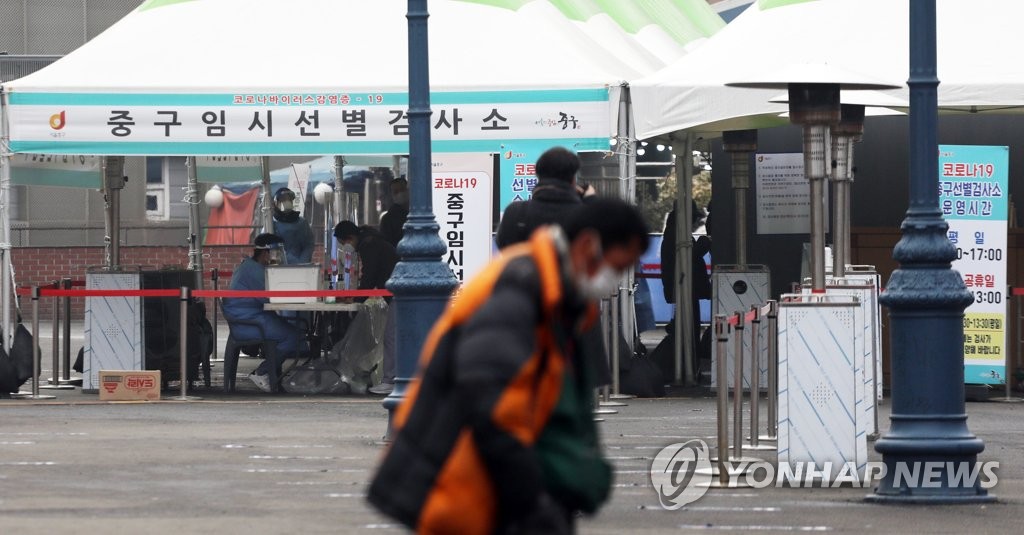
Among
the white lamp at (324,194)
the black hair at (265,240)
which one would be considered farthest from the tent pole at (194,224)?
the white lamp at (324,194)

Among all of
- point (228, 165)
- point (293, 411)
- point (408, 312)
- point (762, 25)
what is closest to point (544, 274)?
point (408, 312)

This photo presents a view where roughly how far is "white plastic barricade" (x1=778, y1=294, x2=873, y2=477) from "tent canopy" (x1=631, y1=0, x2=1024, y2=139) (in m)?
4.69

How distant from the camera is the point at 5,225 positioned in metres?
16.2

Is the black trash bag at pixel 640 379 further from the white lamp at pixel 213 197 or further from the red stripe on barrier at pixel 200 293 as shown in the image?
the white lamp at pixel 213 197

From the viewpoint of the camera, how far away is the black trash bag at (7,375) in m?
16.2

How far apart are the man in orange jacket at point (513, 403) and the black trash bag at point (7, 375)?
12.4m

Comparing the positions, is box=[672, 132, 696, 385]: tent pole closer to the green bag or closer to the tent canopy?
the tent canopy

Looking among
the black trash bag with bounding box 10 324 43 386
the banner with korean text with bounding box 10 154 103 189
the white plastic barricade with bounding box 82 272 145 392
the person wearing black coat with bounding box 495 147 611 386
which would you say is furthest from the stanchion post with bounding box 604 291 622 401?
the banner with korean text with bounding box 10 154 103 189

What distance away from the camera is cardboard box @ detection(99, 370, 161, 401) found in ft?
53.9

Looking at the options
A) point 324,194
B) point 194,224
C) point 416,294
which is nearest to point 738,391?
point 416,294

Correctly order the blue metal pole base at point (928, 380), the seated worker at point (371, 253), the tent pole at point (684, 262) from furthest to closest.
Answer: the tent pole at point (684, 262) < the seated worker at point (371, 253) < the blue metal pole base at point (928, 380)

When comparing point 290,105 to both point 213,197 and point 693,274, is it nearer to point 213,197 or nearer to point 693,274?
point 693,274

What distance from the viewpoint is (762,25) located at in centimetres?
1748

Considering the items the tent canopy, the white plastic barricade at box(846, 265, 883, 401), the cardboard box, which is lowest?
the cardboard box
